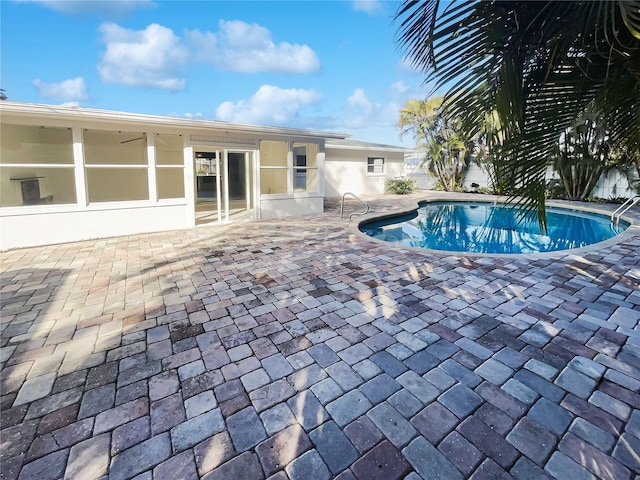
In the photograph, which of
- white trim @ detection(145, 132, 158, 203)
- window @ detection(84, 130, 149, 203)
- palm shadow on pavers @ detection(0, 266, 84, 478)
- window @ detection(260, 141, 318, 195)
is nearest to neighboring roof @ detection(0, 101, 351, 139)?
white trim @ detection(145, 132, 158, 203)

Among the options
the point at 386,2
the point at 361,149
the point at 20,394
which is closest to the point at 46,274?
the point at 20,394

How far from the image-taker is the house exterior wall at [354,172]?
16.1 m

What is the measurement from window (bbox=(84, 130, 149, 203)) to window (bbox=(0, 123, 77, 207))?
26.4 inches

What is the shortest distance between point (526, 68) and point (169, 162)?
10.3 metres

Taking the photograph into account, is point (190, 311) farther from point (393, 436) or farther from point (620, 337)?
point (620, 337)

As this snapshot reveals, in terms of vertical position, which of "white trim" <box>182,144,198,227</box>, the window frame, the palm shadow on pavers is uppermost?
the window frame

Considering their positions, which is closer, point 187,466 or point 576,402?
point 187,466

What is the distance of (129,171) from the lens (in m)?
9.41

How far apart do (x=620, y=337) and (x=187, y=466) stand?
12.5 ft

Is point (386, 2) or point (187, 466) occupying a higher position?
point (386, 2)

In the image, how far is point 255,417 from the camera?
2223 millimetres

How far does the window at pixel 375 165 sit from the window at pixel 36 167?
13080mm

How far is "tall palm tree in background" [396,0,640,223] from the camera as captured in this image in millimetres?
1412

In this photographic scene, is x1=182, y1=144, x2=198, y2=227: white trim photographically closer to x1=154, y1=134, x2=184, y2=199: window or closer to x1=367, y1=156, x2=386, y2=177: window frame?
x1=154, y1=134, x2=184, y2=199: window
